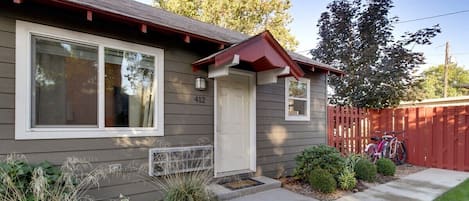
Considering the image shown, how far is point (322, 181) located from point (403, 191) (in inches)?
64.4

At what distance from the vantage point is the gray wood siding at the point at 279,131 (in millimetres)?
5898

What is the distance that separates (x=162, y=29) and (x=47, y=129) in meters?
1.90

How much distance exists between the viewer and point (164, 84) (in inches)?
171

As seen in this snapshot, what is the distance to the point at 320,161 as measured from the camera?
533 cm

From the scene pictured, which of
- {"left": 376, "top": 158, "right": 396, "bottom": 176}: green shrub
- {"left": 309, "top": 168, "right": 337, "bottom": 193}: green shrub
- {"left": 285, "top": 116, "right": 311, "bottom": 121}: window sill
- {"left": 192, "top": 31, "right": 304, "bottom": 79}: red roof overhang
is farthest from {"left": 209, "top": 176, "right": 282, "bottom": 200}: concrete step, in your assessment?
{"left": 376, "top": 158, "right": 396, "bottom": 176}: green shrub

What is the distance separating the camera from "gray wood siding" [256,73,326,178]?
5898 millimetres

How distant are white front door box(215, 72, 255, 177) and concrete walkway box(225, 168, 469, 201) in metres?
0.80

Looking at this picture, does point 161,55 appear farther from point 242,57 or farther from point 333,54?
point 333,54

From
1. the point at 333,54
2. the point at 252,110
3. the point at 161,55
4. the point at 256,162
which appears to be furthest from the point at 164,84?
the point at 333,54

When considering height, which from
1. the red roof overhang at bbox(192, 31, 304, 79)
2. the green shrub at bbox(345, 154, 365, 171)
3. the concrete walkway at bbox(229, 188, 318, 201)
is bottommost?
the concrete walkway at bbox(229, 188, 318, 201)

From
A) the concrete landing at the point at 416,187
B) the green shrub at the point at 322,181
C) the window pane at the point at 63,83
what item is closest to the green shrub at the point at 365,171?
the concrete landing at the point at 416,187

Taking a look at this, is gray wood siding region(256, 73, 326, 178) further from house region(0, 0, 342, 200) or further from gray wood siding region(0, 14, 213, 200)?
gray wood siding region(0, 14, 213, 200)

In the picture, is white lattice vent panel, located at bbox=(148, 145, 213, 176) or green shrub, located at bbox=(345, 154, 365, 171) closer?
white lattice vent panel, located at bbox=(148, 145, 213, 176)

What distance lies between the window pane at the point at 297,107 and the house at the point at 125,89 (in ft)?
2.56
